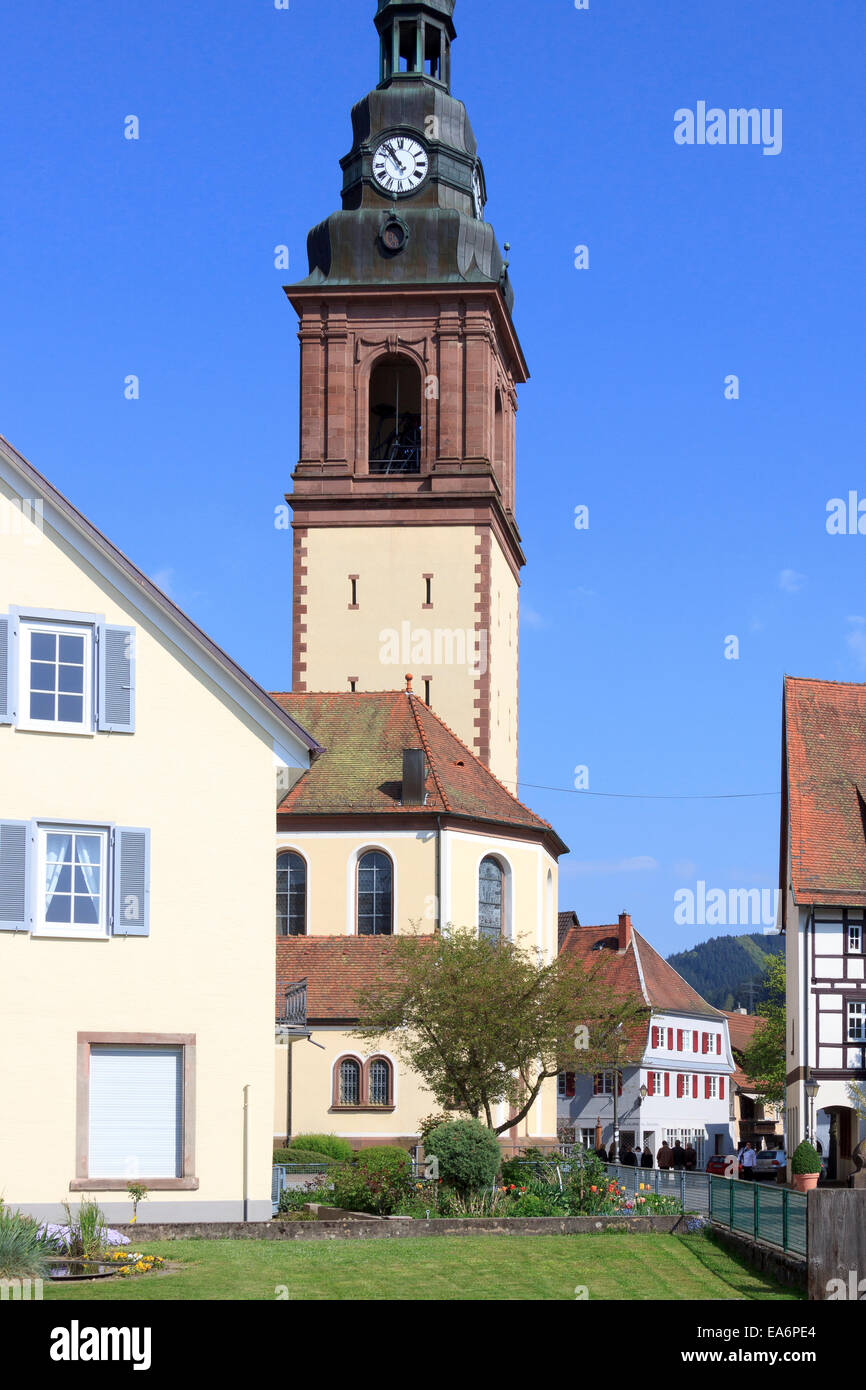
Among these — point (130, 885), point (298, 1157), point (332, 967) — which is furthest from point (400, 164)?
point (130, 885)

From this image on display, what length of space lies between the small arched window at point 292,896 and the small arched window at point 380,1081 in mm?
4944

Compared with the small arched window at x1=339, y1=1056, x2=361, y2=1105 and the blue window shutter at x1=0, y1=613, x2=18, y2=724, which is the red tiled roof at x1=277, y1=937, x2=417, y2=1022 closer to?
the small arched window at x1=339, y1=1056, x2=361, y2=1105

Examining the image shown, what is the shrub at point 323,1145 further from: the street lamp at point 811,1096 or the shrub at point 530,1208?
the shrub at point 530,1208

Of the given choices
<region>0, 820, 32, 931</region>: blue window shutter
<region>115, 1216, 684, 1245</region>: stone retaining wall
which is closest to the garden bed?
<region>115, 1216, 684, 1245</region>: stone retaining wall

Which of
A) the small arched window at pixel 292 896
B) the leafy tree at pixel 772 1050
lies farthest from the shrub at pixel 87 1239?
the leafy tree at pixel 772 1050

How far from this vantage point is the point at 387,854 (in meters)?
50.1

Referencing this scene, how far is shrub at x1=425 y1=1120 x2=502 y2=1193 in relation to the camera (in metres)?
25.5

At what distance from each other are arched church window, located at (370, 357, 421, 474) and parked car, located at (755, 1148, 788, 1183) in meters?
23.8

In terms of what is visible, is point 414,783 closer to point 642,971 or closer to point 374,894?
point 374,894

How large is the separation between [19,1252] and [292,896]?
3363 cm

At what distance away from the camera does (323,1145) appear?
1705 inches

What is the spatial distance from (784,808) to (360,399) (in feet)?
59.6
